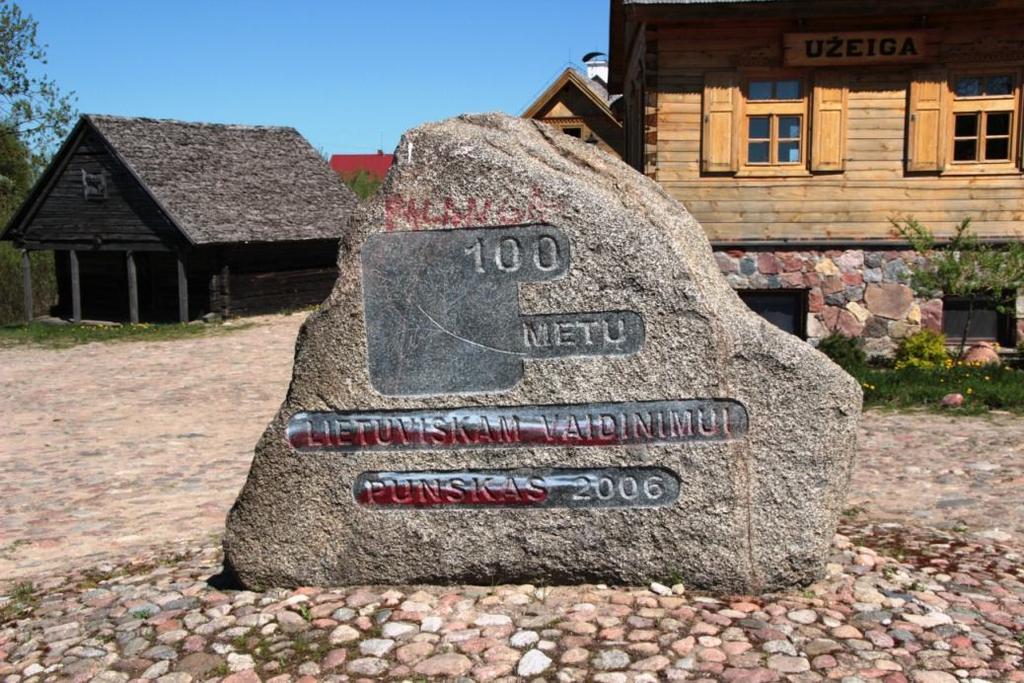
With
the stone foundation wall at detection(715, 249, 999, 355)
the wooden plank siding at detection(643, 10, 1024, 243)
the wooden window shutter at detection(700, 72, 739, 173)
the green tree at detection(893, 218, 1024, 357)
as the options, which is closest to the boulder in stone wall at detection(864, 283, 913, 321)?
the stone foundation wall at detection(715, 249, 999, 355)

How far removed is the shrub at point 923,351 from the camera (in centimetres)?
1237

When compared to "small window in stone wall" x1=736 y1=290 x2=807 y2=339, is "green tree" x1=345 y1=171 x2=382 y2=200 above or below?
above

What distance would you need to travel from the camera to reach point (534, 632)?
13.8 ft

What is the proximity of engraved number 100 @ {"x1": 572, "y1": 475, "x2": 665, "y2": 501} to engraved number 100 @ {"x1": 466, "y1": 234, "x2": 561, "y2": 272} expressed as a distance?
3.15 feet

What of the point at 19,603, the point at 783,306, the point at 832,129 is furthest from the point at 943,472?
the point at 832,129

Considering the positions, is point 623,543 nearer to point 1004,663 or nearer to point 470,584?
point 470,584

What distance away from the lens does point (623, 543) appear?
15.2 feet

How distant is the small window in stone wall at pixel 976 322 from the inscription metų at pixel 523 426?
9962 mm

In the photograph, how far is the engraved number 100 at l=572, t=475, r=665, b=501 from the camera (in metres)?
4.60

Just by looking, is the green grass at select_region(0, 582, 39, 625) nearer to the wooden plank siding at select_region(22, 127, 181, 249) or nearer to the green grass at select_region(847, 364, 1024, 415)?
the green grass at select_region(847, 364, 1024, 415)

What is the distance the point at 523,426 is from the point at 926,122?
9.74 m

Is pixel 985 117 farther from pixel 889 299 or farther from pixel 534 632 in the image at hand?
pixel 534 632

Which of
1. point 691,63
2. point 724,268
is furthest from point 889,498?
point 691,63

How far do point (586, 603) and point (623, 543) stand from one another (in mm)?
317
